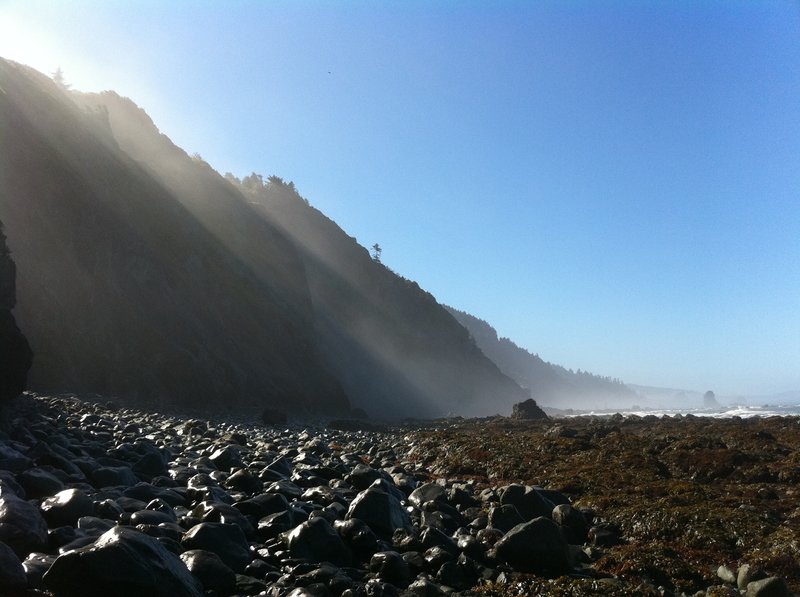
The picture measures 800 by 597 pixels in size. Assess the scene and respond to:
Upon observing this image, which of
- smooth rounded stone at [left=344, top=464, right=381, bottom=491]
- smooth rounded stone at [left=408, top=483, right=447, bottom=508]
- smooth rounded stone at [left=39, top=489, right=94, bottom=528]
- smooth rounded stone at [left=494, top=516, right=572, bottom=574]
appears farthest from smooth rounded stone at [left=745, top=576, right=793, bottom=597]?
smooth rounded stone at [left=39, top=489, right=94, bottom=528]

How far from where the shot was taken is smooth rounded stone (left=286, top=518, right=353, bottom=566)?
7641 millimetres

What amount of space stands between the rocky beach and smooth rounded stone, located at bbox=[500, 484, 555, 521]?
0.04 meters

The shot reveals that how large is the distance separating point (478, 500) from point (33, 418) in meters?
14.3

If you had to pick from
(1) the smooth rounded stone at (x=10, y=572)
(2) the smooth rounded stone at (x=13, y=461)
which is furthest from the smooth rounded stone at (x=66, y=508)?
(2) the smooth rounded stone at (x=13, y=461)

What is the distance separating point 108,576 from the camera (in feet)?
17.5

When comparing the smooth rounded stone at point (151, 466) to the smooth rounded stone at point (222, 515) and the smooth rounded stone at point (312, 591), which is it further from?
the smooth rounded stone at point (312, 591)

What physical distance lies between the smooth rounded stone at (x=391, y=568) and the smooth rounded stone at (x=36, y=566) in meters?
3.96

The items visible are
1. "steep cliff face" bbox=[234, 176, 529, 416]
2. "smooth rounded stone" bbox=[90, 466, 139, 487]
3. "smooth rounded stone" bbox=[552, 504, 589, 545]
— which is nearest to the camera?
"smooth rounded stone" bbox=[90, 466, 139, 487]

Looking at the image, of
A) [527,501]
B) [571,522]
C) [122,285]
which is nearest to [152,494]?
[527,501]

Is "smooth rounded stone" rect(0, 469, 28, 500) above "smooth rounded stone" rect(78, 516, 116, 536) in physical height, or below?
above

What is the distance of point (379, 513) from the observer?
9.35m

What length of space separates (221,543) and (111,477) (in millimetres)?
4392

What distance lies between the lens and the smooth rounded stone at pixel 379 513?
9242 mm

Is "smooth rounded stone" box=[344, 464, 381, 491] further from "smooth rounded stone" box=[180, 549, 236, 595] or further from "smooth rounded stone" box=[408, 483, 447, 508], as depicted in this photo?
"smooth rounded stone" box=[180, 549, 236, 595]
